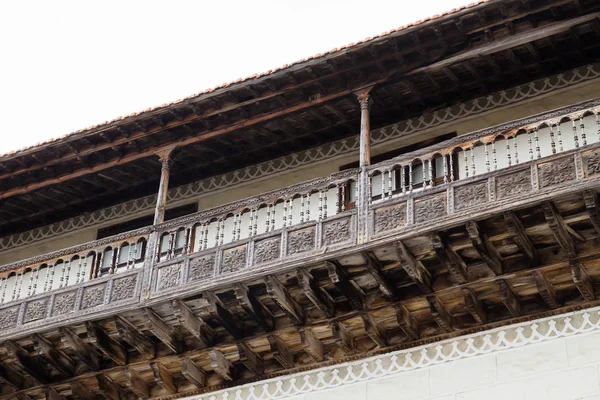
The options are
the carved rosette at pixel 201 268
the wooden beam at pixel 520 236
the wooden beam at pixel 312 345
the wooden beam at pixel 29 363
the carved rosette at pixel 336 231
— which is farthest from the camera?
the wooden beam at pixel 29 363

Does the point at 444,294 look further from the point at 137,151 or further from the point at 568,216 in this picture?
the point at 137,151

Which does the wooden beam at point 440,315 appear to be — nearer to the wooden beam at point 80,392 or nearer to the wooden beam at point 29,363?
the wooden beam at point 80,392

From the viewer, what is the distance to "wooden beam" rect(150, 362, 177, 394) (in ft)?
44.8

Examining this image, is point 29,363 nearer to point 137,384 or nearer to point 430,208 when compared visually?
point 137,384

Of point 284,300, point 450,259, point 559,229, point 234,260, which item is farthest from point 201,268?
point 559,229

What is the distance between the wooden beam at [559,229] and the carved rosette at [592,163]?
49cm

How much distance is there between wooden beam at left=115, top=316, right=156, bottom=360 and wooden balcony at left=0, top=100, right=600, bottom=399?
26mm

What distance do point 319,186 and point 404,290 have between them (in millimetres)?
1514

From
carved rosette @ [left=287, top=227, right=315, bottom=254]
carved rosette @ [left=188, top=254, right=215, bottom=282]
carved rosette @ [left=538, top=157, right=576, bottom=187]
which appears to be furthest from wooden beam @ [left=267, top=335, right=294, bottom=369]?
carved rosette @ [left=538, top=157, right=576, bottom=187]

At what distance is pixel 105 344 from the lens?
13688mm

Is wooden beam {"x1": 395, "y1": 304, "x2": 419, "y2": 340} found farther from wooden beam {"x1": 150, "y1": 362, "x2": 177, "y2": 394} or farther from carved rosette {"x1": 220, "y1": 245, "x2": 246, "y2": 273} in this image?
wooden beam {"x1": 150, "y1": 362, "x2": 177, "y2": 394}

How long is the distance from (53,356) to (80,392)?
57cm

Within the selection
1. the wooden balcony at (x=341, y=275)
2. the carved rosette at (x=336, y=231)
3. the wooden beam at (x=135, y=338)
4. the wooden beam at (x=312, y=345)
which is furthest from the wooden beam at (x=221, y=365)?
the carved rosette at (x=336, y=231)

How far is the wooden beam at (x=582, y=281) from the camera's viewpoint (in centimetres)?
1155
